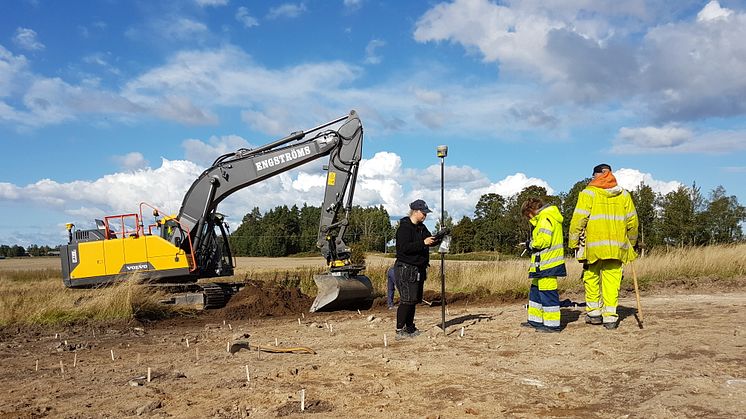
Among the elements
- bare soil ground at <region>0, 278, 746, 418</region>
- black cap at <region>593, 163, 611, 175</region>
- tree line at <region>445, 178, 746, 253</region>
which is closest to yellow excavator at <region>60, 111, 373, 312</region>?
bare soil ground at <region>0, 278, 746, 418</region>

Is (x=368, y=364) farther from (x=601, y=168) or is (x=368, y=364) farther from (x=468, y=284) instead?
(x=468, y=284)

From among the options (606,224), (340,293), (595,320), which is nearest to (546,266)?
(606,224)

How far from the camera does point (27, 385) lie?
6.42 m

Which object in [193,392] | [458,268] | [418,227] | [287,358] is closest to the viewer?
[193,392]

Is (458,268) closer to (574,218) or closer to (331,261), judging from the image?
(331,261)

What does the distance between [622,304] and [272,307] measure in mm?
6963

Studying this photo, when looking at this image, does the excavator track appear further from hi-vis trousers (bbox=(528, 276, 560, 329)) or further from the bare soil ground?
hi-vis trousers (bbox=(528, 276, 560, 329))

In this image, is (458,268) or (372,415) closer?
(372,415)

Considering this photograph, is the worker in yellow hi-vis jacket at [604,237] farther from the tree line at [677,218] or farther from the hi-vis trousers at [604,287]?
the tree line at [677,218]

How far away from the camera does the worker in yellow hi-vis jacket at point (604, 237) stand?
802cm

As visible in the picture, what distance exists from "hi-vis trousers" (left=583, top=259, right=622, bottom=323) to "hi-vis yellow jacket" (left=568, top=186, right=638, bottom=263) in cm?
20

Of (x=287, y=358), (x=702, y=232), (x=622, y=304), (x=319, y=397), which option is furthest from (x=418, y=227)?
(x=702, y=232)

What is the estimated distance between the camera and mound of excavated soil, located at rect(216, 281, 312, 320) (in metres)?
12.9

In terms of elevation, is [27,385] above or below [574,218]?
below
